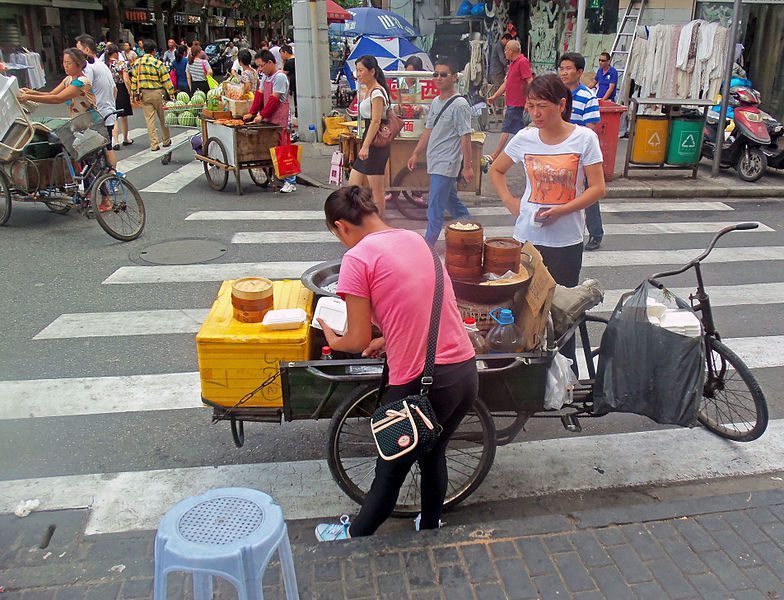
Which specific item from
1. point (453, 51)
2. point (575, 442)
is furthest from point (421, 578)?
point (453, 51)

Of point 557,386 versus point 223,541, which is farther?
point 557,386

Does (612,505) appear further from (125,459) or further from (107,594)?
(125,459)

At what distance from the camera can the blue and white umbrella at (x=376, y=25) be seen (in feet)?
63.3

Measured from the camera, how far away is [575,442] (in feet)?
14.2

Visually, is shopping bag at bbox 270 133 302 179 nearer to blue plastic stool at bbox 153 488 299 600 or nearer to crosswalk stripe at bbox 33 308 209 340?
crosswalk stripe at bbox 33 308 209 340

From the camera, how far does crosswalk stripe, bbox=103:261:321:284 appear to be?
6.96m

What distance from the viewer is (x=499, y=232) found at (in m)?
8.82

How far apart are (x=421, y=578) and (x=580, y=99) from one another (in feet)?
21.5

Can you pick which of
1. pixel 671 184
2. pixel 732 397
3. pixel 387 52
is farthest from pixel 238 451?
pixel 387 52

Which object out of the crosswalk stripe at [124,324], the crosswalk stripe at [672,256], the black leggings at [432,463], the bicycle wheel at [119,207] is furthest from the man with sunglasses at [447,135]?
the black leggings at [432,463]

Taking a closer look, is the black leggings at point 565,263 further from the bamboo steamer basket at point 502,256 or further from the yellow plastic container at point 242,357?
the yellow plastic container at point 242,357

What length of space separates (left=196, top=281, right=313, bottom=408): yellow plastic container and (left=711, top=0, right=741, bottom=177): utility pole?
33.3 ft

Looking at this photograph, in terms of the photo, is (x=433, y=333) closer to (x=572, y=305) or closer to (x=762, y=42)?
(x=572, y=305)

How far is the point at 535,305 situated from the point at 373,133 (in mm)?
4626
